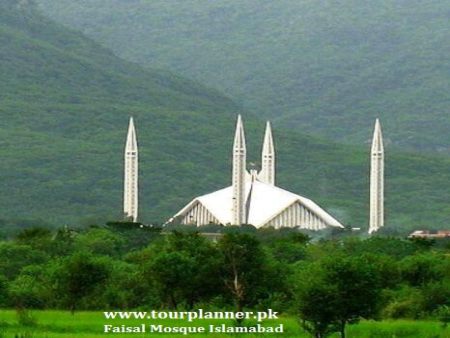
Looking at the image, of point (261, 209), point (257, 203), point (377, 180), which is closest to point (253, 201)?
point (257, 203)

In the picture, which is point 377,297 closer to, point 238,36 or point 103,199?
point 103,199

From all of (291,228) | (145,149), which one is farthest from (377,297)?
(145,149)

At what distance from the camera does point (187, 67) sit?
618 feet

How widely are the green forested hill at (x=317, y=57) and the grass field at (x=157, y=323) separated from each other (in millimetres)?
126683

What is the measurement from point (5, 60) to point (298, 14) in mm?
54606

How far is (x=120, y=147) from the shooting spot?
129625mm

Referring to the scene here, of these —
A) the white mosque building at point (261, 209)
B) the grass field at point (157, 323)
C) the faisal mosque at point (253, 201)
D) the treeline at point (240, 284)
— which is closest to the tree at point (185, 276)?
the treeline at point (240, 284)

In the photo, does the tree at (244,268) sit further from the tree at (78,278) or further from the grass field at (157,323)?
the tree at (78,278)

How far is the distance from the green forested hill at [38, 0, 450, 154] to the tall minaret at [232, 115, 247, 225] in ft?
278

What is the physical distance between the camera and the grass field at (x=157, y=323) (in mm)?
36750

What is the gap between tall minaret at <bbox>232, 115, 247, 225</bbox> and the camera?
79875 mm

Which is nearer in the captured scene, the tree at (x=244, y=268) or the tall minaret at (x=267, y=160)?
the tree at (x=244, y=268)

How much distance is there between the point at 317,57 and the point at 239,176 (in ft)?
358

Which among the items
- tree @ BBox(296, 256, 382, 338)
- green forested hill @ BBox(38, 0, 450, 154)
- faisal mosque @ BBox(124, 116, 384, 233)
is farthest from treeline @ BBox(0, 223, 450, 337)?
green forested hill @ BBox(38, 0, 450, 154)
